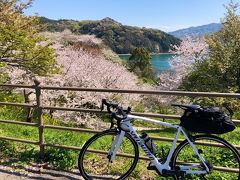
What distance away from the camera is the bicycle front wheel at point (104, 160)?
5.52 m

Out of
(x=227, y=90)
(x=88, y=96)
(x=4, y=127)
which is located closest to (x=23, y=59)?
(x=4, y=127)

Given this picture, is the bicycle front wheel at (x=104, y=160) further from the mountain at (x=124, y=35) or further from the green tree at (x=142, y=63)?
the mountain at (x=124, y=35)

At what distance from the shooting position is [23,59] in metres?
15.4

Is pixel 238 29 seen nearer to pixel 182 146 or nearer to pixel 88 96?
pixel 88 96

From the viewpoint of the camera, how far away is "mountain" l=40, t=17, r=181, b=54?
436 feet

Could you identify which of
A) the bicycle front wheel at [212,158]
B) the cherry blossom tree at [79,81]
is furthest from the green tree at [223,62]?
the bicycle front wheel at [212,158]

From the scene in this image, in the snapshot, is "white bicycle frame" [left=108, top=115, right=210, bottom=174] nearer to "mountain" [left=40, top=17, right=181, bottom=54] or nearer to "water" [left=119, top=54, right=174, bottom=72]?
"water" [left=119, top=54, right=174, bottom=72]

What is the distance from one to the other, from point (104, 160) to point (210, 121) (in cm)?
260

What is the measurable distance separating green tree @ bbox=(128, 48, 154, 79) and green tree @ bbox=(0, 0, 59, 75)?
39894 millimetres

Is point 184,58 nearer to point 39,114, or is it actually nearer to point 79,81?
point 79,81

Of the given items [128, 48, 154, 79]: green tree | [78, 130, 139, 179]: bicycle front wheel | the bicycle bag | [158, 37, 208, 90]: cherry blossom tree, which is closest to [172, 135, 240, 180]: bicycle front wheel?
the bicycle bag

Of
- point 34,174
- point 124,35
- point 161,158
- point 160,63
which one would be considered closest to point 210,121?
point 161,158

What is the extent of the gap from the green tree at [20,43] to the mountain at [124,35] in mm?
103880

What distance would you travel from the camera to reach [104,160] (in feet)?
22.2
